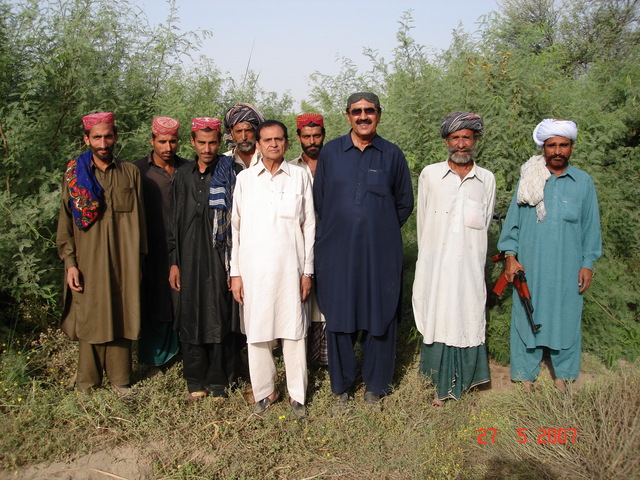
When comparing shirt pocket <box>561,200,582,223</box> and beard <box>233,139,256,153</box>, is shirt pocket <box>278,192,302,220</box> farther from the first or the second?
shirt pocket <box>561,200,582,223</box>

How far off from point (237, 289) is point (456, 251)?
4.88ft

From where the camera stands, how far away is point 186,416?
387cm

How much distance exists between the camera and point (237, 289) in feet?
12.5

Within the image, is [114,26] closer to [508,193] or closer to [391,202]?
[391,202]

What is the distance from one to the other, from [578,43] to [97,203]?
42.7 feet

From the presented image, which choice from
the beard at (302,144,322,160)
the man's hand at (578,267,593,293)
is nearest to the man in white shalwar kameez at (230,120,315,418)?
the beard at (302,144,322,160)

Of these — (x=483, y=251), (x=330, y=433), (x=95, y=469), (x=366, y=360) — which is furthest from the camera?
(x=366, y=360)

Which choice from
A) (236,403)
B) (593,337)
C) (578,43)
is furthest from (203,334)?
(578,43)

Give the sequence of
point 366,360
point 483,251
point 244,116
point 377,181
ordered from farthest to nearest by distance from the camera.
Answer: point 244,116
point 366,360
point 483,251
point 377,181

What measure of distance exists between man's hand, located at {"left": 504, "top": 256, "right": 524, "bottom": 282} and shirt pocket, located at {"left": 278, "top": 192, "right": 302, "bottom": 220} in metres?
1.57

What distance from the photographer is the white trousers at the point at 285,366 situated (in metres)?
3.83

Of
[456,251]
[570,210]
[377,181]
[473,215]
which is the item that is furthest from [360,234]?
[570,210]

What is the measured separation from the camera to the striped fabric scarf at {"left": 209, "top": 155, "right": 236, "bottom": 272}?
3854mm

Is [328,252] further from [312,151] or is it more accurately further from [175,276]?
[175,276]
